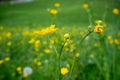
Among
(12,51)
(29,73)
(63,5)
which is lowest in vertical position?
(63,5)

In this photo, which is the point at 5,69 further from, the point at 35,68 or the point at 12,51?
the point at 12,51

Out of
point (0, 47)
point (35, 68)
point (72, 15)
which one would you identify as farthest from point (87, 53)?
point (72, 15)

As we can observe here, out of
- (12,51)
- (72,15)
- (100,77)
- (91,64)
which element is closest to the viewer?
(100,77)

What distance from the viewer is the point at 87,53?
10.2ft

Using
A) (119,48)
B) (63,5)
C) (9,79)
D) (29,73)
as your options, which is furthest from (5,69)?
(63,5)

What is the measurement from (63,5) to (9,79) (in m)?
13.5

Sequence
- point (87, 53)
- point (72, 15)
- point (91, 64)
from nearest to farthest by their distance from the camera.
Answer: point (91, 64) < point (87, 53) < point (72, 15)

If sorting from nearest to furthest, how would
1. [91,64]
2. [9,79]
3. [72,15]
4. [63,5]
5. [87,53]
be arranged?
1. [9,79]
2. [91,64]
3. [87,53]
4. [72,15]
5. [63,5]

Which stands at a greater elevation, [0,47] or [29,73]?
[29,73]

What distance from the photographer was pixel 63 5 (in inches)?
626

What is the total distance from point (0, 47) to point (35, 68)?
3.81 feet

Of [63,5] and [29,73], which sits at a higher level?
[29,73]

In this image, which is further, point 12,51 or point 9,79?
point 12,51

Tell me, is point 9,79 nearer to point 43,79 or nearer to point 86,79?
point 43,79
